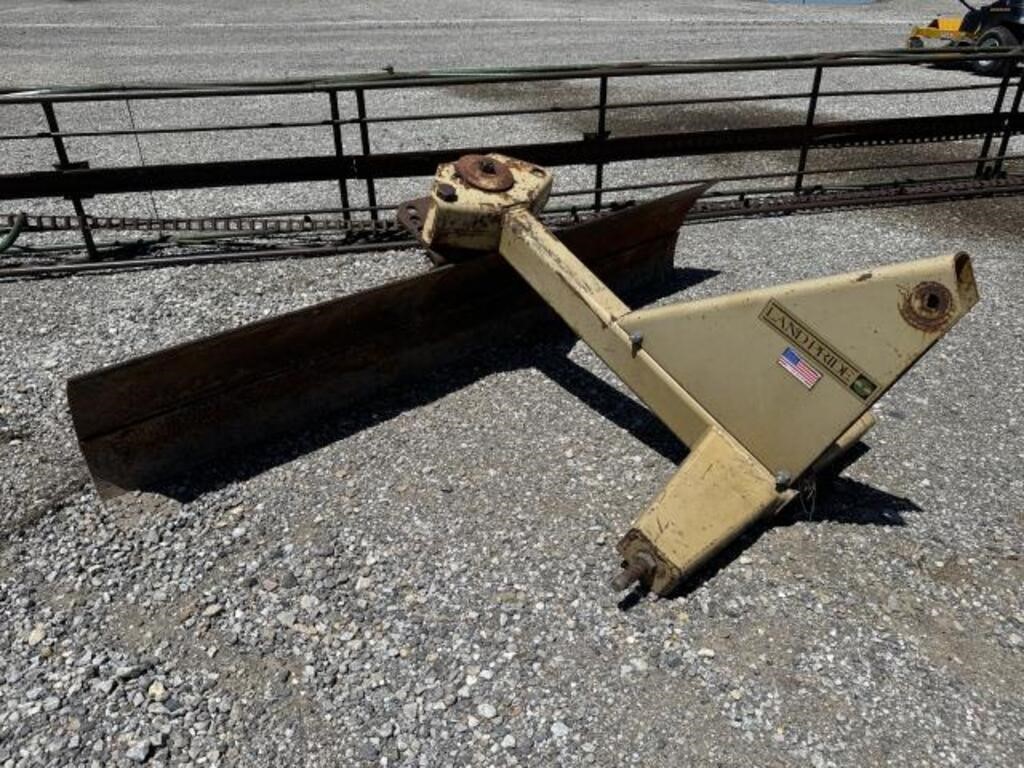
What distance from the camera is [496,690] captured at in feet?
9.91

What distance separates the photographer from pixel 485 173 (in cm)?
469

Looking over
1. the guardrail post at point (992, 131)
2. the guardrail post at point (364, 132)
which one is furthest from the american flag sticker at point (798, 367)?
the guardrail post at point (992, 131)

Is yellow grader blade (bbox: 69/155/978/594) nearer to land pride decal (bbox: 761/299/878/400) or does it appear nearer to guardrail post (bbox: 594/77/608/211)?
land pride decal (bbox: 761/299/878/400)

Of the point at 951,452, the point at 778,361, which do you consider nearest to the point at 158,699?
the point at 778,361

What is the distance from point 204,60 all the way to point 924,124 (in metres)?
14.2

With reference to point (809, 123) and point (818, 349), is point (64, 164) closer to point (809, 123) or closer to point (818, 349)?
point (818, 349)

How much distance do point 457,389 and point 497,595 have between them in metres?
1.70

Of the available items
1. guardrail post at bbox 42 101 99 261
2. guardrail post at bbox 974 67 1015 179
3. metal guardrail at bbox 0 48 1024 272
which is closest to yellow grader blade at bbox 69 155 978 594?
metal guardrail at bbox 0 48 1024 272

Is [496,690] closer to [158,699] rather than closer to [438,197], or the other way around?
[158,699]

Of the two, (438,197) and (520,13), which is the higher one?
(438,197)

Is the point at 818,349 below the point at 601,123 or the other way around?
the other way around

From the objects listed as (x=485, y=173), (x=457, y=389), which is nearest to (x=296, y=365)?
(x=457, y=389)

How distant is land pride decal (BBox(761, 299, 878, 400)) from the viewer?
3131 millimetres

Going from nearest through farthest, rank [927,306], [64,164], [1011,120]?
[927,306] → [64,164] → [1011,120]
